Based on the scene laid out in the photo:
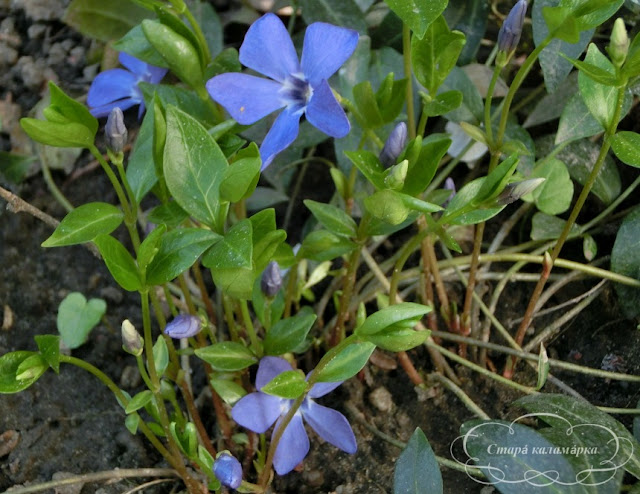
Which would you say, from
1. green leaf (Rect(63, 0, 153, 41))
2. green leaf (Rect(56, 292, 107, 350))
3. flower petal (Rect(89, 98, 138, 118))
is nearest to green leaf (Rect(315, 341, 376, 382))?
green leaf (Rect(56, 292, 107, 350))

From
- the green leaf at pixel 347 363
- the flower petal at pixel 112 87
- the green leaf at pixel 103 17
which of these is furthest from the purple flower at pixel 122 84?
the green leaf at pixel 347 363

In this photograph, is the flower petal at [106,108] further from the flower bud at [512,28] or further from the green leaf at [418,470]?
the green leaf at [418,470]

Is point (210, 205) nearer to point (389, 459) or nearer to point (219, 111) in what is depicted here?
point (219, 111)

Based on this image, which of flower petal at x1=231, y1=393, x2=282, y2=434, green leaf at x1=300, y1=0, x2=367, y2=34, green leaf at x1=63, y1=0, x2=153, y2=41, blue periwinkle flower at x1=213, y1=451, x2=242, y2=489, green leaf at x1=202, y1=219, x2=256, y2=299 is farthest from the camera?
green leaf at x1=63, y1=0, x2=153, y2=41

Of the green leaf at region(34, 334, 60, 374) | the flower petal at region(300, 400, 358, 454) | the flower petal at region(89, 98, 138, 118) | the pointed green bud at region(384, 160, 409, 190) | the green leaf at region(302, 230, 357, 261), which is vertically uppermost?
the pointed green bud at region(384, 160, 409, 190)

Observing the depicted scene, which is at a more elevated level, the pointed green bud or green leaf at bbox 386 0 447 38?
green leaf at bbox 386 0 447 38

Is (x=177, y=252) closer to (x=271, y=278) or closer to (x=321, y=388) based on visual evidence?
(x=271, y=278)

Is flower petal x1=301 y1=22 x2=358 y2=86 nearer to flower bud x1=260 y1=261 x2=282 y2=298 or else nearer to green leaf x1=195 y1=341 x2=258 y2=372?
flower bud x1=260 y1=261 x2=282 y2=298

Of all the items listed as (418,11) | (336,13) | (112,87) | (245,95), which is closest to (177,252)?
(245,95)
